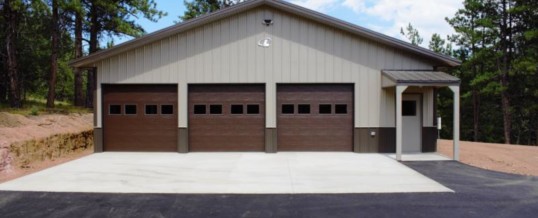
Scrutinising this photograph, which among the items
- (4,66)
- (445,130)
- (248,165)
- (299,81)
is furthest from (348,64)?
(445,130)

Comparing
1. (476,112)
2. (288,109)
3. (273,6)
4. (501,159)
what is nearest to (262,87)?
(288,109)

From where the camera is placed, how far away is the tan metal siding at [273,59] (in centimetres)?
1464

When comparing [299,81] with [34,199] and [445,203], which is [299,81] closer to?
[445,203]

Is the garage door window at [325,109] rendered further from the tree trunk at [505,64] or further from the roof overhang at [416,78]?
the tree trunk at [505,64]

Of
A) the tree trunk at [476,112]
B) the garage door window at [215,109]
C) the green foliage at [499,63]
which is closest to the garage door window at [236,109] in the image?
the garage door window at [215,109]

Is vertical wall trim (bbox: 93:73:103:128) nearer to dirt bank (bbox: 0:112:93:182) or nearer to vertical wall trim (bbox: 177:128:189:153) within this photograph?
dirt bank (bbox: 0:112:93:182)

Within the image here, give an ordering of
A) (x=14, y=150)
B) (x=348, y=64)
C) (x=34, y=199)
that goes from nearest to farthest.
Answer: (x=34, y=199)
(x=14, y=150)
(x=348, y=64)

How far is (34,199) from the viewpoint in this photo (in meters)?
7.86

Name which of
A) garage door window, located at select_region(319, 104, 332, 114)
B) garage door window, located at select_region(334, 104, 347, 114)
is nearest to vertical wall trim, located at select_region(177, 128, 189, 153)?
garage door window, located at select_region(319, 104, 332, 114)

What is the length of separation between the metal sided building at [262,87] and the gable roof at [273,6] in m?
0.05

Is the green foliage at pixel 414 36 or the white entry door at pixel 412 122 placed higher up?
the green foliage at pixel 414 36

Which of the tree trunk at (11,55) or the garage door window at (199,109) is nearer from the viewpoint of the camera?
the garage door window at (199,109)

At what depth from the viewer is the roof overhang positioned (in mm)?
12766

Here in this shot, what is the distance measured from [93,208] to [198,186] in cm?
240
